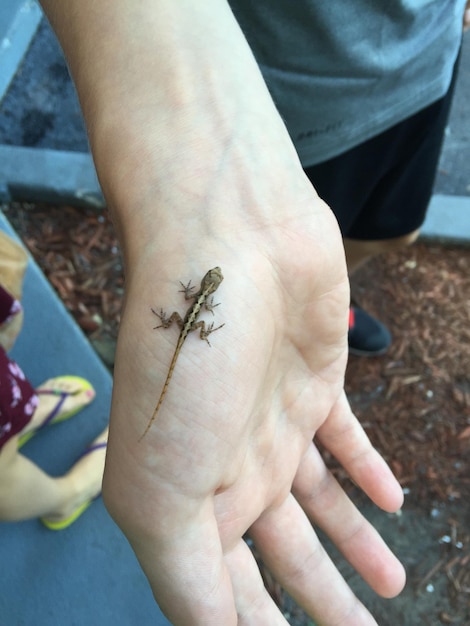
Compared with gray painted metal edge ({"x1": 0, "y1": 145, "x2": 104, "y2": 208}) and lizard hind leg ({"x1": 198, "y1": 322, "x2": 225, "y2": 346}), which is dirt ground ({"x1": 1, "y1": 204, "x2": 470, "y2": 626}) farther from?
lizard hind leg ({"x1": 198, "y1": 322, "x2": 225, "y2": 346})

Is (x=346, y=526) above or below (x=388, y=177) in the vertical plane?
below

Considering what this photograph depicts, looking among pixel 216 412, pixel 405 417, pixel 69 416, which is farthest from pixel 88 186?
pixel 216 412

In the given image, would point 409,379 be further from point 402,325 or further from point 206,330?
point 206,330

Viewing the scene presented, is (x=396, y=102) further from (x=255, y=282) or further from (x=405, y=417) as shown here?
(x=405, y=417)

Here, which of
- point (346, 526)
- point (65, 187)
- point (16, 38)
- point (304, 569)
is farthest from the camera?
point (16, 38)

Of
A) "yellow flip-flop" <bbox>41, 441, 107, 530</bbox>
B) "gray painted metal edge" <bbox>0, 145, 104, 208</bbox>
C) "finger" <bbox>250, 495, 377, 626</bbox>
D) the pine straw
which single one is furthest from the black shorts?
"gray painted metal edge" <bbox>0, 145, 104, 208</bbox>

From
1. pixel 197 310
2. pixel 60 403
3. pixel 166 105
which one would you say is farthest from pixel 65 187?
pixel 197 310
